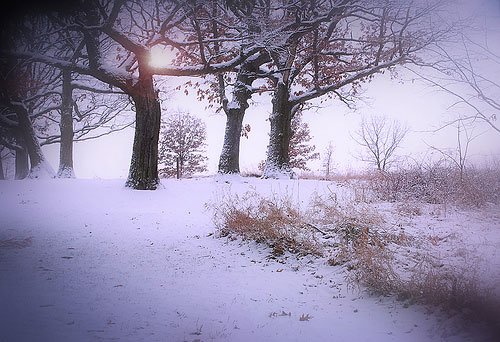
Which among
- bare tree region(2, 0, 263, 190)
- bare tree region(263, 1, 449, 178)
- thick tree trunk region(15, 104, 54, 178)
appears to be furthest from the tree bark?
thick tree trunk region(15, 104, 54, 178)

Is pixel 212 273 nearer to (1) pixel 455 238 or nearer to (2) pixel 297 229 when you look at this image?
(2) pixel 297 229

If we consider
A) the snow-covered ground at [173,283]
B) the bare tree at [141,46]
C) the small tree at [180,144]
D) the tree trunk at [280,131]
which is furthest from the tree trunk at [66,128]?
the small tree at [180,144]

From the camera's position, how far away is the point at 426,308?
2422 millimetres

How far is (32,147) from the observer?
3.46 m

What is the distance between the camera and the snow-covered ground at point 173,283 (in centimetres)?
203

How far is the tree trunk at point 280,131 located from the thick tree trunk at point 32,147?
7176 mm

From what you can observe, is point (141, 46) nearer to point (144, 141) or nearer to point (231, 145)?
point (144, 141)

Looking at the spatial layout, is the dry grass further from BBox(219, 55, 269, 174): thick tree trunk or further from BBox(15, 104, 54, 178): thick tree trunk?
BBox(219, 55, 269, 174): thick tree trunk

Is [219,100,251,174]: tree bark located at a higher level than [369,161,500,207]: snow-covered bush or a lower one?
higher

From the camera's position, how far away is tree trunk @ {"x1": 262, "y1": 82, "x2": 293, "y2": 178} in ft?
34.2

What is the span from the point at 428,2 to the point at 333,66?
712 centimetres

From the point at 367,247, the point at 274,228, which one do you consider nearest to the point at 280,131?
the point at 274,228

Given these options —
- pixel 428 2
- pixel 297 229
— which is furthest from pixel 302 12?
pixel 297 229

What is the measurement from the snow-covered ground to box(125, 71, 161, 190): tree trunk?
2.06 meters
